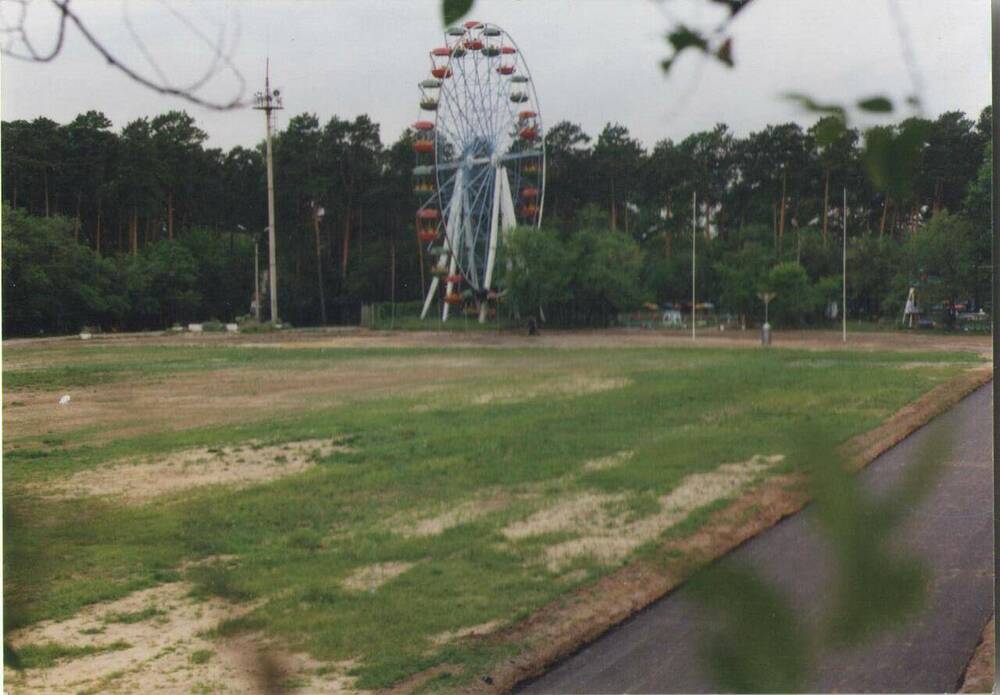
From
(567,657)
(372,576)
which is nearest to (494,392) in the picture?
(372,576)

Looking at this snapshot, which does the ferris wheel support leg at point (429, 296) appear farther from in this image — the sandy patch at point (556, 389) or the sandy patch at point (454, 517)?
the sandy patch at point (454, 517)

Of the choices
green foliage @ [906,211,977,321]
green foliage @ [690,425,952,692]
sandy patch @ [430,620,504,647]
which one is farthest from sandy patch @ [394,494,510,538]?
green foliage @ [690,425,952,692]

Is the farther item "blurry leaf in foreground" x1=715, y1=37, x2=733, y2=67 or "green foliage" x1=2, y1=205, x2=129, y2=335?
"green foliage" x1=2, y1=205, x2=129, y2=335

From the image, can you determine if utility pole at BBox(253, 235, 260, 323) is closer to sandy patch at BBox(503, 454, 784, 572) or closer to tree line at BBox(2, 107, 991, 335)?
tree line at BBox(2, 107, 991, 335)

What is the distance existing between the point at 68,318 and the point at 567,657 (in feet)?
2.89

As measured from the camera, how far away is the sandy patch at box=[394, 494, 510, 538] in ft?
5.45

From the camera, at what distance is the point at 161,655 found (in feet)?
4.28

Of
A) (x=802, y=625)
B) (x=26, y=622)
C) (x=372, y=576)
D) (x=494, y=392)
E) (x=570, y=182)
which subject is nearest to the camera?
(x=802, y=625)

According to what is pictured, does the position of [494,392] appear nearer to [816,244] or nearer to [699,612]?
[816,244]

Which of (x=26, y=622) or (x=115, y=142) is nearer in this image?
(x=26, y=622)

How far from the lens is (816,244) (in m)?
1.06

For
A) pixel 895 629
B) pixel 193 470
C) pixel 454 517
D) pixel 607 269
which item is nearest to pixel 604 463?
pixel 607 269

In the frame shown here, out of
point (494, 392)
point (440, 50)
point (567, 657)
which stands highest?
point (440, 50)

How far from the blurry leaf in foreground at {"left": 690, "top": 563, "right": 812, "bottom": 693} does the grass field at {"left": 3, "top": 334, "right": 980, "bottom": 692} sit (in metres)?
0.37
